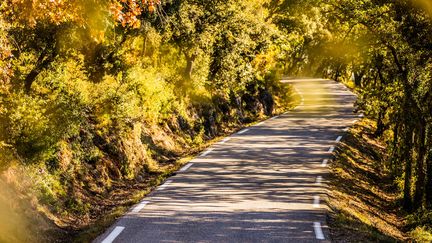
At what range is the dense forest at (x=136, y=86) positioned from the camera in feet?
35.8

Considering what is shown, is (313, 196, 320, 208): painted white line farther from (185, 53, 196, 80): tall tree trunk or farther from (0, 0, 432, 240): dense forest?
(185, 53, 196, 80): tall tree trunk

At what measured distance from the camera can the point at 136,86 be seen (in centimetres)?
1842

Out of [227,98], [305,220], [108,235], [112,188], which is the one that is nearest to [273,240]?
[305,220]

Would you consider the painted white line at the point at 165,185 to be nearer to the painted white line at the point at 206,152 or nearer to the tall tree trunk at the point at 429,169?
the painted white line at the point at 206,152

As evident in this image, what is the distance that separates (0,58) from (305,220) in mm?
6779

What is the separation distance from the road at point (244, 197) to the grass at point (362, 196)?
395 millimetres

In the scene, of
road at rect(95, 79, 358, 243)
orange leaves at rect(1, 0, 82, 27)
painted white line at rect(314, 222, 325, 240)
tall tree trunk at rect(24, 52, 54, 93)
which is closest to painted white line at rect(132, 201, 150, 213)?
road at rect(95, 79, 358, 243)

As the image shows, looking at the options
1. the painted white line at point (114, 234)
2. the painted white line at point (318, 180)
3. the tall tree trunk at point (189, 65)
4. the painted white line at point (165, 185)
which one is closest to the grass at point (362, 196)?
the painted white line at point (318, 180)

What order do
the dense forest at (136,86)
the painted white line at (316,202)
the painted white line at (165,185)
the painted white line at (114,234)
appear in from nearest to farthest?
1. the painted white line at (114,234)
2. the dense forest at (136,86)
3. the painted white line at (316,202)
4. the painted white line at (165,185)

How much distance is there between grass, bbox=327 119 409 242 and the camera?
11.3 m

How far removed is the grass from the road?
1.30 ft

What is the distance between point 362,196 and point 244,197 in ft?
20.5

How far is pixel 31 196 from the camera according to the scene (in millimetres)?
10773

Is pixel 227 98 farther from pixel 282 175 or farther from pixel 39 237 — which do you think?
pixel 39 237
